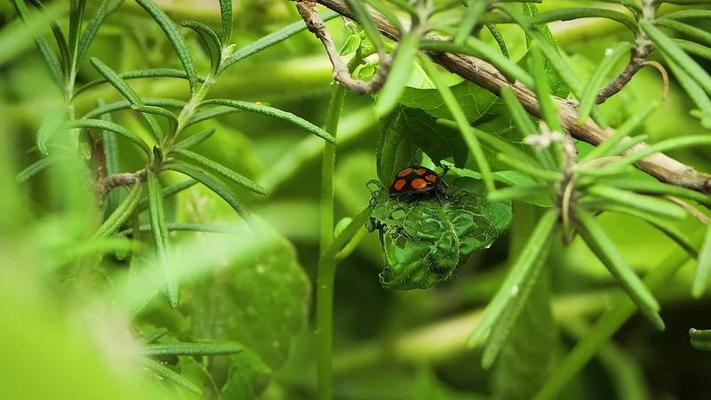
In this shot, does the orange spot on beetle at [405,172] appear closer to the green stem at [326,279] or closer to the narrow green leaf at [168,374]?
the green stem at [326,279]

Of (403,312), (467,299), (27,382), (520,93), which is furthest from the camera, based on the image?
(467,299)

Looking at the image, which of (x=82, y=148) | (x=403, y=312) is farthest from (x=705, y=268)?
(x=403, y=312)

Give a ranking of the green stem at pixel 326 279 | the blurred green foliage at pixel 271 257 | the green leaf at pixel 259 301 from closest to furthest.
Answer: the blurred green foliage at pixel 271 257 < the green stem at pixel 326 279 < the green leaf at pixel 259 301

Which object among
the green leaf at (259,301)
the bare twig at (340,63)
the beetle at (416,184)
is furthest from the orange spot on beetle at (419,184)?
the green leaf at (259,301)

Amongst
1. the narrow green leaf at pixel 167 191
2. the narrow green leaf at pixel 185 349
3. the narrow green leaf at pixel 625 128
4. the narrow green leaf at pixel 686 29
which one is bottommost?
the narrow green leaf at pixel 185 349

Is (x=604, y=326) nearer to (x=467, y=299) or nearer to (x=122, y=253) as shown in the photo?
(x=122, y=253)

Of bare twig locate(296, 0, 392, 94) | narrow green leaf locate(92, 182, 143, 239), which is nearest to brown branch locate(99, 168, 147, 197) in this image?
narrow green leaf locate(92, 182, 143, 239)

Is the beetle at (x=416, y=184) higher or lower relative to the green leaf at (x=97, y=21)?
lower
